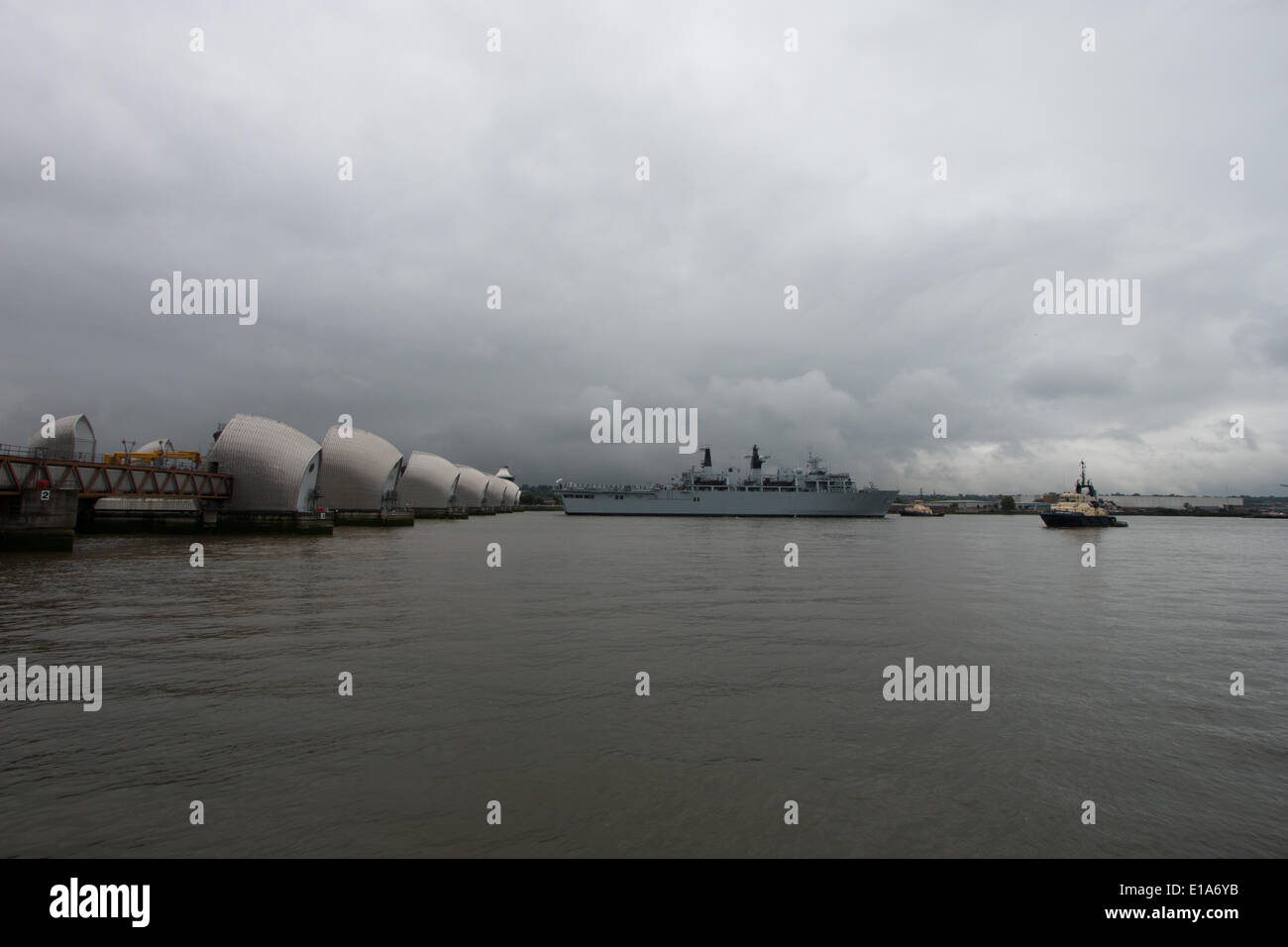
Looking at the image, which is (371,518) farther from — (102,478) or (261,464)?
(102,478)

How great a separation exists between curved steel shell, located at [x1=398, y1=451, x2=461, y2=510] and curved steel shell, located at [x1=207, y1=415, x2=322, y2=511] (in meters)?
36.7

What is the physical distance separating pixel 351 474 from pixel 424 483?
84.0 ft

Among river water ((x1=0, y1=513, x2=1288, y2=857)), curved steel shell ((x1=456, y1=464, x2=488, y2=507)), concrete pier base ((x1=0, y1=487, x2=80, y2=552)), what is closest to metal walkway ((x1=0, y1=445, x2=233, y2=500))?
concrete pier base ((x1=0, y1=487, x2=80, y2=552))

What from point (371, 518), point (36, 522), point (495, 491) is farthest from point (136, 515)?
point (495, 491)

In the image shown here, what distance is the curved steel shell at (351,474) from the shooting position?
55875 millimetres

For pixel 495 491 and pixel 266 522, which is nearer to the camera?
pixel 266 522

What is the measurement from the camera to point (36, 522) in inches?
982

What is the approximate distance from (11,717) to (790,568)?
21003 millimetres

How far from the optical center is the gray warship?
3556 inches

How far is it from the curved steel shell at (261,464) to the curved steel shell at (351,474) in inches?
462

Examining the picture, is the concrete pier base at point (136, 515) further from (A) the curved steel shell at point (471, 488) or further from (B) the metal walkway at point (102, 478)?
(A) the curved steel shell at point (471, 488)

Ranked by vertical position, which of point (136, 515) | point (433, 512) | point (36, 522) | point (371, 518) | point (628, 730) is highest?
point (36, 522)

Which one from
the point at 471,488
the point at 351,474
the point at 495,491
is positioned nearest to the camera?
the point at 351,474
